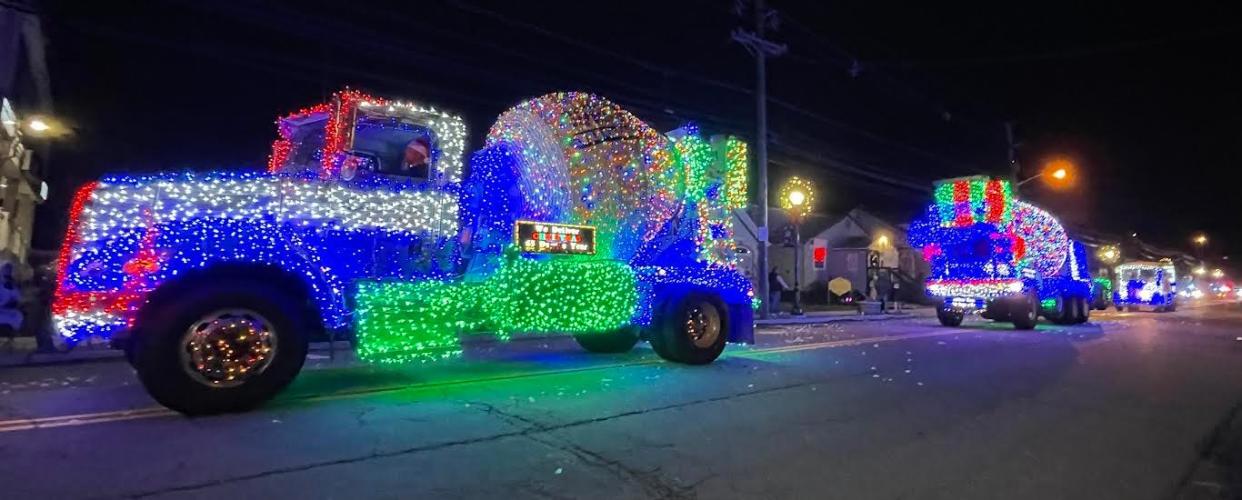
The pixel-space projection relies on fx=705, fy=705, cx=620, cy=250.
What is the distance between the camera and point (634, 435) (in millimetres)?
5160

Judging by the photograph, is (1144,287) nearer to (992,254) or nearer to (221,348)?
(992,254)

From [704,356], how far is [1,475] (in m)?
6.73

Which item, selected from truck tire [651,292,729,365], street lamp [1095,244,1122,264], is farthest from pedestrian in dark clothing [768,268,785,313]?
street lamp [1095,244,1122,264]

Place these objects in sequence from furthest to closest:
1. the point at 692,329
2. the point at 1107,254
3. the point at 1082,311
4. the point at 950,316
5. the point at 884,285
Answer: the point at 1107,254 < the point at 884,285 < the point at 1082,311 < the point at 950,316 < the point at 692,329

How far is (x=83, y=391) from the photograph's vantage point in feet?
22.0

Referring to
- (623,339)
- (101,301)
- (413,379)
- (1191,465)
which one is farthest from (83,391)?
(1191,465)

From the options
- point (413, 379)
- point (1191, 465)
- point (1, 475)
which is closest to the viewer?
point (1, 475)

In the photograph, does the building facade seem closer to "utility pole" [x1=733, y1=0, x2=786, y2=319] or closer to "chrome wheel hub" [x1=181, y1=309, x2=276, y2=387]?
"chrome wheel hub" [x1=181, y1=309, x2=276, y2=387]

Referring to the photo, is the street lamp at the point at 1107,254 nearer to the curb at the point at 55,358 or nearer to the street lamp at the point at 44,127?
the curb at the point at 55,358

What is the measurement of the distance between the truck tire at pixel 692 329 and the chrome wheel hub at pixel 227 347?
4.61m

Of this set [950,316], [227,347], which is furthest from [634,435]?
[950,316]

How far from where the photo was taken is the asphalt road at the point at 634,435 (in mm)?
4035

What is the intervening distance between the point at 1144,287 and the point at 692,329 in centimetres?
3340

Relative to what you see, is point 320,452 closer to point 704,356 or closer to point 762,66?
point 704,356
